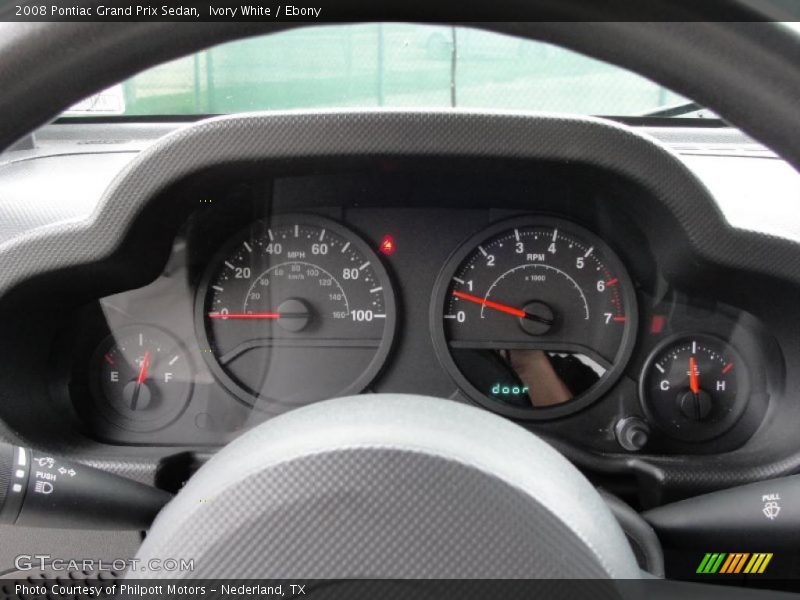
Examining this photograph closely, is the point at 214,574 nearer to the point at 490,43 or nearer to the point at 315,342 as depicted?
the point at 315,342

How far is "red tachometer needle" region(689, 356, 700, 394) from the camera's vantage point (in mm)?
2549

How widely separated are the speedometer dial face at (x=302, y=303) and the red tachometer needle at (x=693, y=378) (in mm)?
869

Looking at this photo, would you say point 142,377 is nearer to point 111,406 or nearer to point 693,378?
point 111,406

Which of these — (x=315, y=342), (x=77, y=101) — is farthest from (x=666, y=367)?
(x=77, y=101)

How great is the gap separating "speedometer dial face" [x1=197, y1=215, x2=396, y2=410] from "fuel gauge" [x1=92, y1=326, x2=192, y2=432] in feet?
0.36

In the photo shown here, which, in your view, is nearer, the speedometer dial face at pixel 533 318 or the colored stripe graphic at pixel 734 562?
the colored stripe graphic at pixel 734 562

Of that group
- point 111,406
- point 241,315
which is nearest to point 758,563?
point 241,315

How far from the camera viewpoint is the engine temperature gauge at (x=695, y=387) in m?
2.54

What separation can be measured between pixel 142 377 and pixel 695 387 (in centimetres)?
160

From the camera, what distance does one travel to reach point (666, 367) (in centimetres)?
262

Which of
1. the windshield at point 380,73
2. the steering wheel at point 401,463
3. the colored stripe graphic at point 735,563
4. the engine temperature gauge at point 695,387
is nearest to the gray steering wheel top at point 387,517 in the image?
the steering wheel at point 401,463

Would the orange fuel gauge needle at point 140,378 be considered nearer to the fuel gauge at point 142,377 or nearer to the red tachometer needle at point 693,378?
the fuel gauge at point 142,377

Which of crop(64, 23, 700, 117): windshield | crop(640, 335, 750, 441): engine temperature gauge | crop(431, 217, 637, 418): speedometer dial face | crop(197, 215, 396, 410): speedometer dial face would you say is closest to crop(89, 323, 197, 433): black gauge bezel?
crop(197, 215, 396, 410): speedometer dial face

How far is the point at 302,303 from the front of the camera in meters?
2.65
